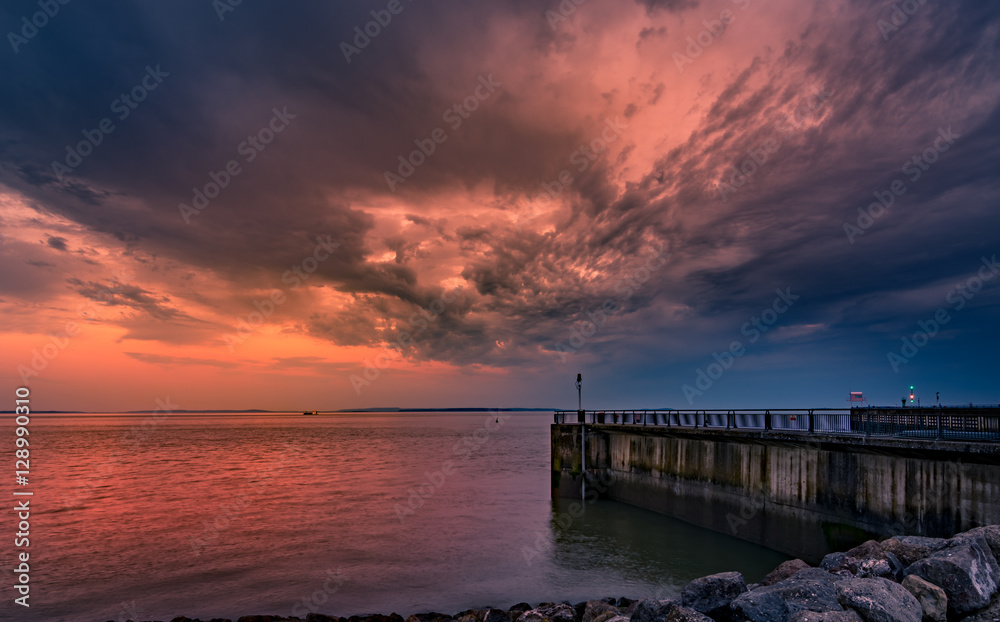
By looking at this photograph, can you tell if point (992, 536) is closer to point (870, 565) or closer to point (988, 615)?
point (870, 565)

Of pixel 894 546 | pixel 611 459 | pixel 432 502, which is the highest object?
pixel 894 546

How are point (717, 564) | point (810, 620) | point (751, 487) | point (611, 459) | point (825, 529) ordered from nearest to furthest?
point (810, 620), point (825, 529), point (717, 564), point (751, 487), point (611, 459)

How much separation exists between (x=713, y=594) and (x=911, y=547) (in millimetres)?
4798

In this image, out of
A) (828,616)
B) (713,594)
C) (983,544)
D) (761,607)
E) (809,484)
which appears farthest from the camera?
(809,484)

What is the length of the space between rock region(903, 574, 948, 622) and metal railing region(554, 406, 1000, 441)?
8.81 m

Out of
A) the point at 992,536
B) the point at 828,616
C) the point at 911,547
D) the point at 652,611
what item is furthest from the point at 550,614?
the point at 992,536

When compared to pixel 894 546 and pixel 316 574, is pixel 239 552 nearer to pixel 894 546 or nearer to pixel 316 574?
pixel 316 574

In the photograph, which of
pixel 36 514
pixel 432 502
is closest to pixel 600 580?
pixel 432 502

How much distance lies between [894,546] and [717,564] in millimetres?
7653

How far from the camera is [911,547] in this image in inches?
406

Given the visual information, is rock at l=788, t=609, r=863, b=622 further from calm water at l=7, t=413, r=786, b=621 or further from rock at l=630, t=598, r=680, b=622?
calm water at l=7, t=413, r=786, b=621

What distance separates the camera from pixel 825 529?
1573cm

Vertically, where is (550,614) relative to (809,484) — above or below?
below

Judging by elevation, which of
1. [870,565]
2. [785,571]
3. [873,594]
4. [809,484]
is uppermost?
[873,594]
